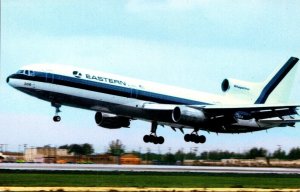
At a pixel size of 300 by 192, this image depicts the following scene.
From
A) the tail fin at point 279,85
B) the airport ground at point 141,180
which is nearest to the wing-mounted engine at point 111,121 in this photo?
the airport ground at point 141,180

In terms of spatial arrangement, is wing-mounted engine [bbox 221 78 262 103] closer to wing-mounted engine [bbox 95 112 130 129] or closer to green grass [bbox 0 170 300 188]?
wing-mounted engine [bbox 95 112 130 129]

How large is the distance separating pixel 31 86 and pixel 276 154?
44.3 metres

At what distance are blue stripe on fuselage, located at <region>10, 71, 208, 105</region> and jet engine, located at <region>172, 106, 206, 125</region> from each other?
2.48 metres

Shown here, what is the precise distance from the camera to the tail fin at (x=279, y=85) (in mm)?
77562

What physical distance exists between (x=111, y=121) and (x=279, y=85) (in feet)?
68.4

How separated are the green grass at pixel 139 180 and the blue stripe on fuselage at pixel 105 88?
8.66 metres

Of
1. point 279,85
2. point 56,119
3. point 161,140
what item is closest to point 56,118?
point 56,119

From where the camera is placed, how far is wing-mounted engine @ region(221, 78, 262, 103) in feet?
243

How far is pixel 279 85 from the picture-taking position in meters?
78.6

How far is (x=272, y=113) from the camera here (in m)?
69.9

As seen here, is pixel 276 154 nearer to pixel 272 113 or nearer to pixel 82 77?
pixel 272 113

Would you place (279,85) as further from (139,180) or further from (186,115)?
(139,180)

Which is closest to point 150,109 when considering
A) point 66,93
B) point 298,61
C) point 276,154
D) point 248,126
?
point 66,93

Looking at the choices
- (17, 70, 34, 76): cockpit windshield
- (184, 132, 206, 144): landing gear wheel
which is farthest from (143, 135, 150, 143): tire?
(17, 70, 34, 76): cockpit windshield
